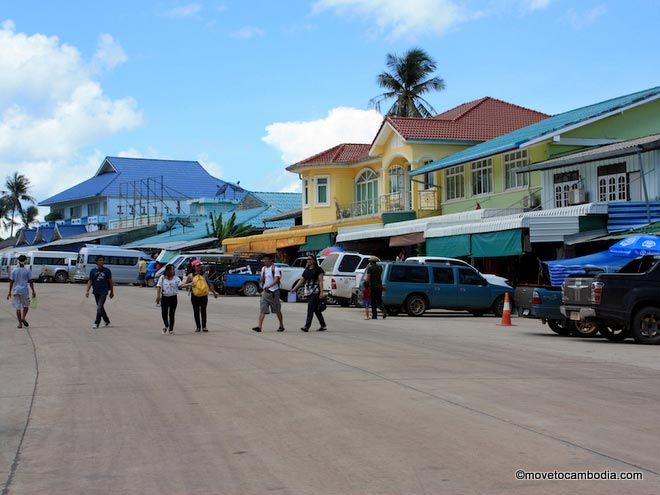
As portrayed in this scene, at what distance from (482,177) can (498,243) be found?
1083cm

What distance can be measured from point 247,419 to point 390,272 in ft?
61.6

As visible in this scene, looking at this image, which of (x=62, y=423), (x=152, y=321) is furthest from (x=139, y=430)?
(x=152, y=321)

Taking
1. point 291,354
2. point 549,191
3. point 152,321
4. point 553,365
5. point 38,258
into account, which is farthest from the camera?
point 38,258

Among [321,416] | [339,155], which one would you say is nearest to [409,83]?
[339,155]

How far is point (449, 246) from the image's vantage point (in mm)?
33000

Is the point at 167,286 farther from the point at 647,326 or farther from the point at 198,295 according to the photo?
the point at 647,326

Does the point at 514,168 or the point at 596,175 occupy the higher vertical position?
the point at 514,168

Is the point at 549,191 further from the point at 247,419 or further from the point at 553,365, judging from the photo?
the point at 247,419

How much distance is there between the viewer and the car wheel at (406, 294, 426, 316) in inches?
1105

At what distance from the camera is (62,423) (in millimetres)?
9273

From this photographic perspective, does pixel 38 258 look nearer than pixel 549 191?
No

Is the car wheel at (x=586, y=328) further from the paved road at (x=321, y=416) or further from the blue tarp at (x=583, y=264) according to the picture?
the paved road at (x=321, y=416)

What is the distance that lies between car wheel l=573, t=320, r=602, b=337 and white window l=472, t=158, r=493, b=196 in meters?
18.9

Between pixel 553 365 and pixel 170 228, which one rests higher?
pixel 170 228
